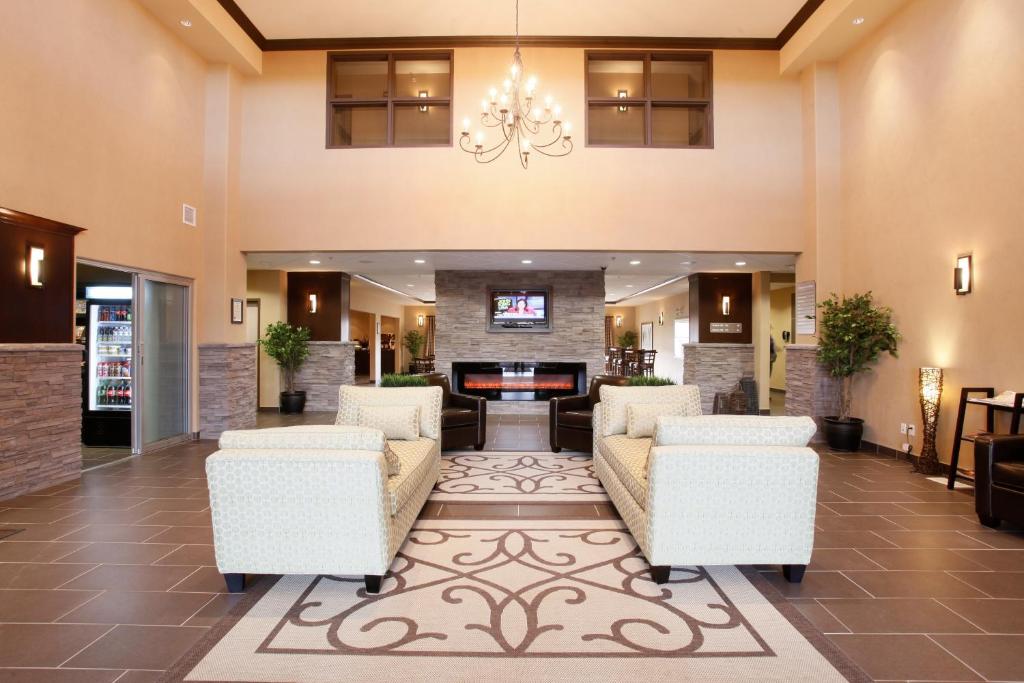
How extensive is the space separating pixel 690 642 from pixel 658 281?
9.74 meters

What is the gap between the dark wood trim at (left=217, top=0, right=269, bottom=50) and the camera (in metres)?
5.80

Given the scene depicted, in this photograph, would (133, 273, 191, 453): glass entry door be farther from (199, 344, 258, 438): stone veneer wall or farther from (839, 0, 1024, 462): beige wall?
(839, 0, 1024, 462): beige wall

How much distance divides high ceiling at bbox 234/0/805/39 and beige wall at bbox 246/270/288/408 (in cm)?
415

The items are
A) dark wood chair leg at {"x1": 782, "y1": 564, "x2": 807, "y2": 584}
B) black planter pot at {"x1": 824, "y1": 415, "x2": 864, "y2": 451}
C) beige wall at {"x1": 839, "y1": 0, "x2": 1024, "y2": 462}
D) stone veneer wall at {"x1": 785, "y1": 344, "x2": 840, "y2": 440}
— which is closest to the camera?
dark wood chair leg at {"x1": 782, "y1": 564, "x2": 807, "y2": 584}

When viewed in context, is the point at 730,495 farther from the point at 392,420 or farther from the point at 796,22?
the point at 796,22

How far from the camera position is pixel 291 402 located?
8.90 metres

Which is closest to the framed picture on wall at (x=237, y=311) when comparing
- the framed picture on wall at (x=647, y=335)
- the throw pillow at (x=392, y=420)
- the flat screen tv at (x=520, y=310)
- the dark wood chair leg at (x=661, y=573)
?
the throw pillow at (x=392, y=420)

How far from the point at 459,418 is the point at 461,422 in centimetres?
6

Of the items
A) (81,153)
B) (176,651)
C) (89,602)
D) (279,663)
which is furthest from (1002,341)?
(81,153)

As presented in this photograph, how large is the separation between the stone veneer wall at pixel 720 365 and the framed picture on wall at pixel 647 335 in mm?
7344

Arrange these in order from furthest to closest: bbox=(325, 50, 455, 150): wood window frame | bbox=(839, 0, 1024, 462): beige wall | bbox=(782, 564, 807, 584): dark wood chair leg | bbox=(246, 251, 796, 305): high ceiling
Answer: bbox=(246, 251, 796, 305): high ceiling → bbox=(325, 50, 455, 150): wood window frame → bbox=(839, 0, 1024, 462): beige wall → bbox=(782, 564, 807, 584): dark wood chair leg

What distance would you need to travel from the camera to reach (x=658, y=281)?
11.2 m

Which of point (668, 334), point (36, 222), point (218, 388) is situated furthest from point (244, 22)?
point (668, 334)

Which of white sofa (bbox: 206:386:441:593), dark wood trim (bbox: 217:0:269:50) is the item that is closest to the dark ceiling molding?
dark wood trim (bbox: 217:0:269:50)
